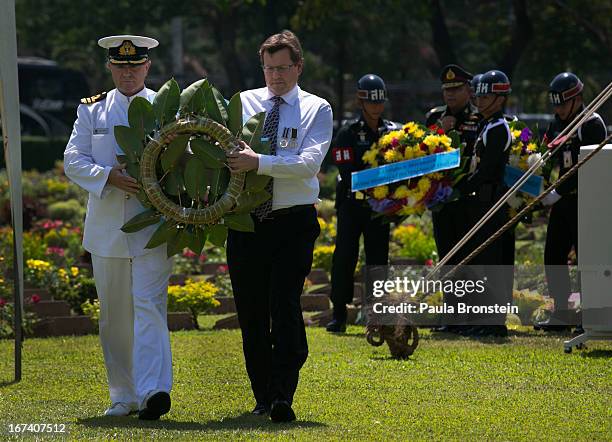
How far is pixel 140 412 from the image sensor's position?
7.50 metres

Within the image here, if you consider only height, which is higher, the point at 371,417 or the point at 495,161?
the point at 495,161

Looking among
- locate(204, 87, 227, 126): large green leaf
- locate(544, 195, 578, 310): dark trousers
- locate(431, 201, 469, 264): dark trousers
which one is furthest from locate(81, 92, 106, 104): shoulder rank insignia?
locate(544, 195, 578, 310): dark trousers

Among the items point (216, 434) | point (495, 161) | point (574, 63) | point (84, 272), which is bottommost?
point (216, 434)

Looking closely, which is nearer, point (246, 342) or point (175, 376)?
point (246, 342)

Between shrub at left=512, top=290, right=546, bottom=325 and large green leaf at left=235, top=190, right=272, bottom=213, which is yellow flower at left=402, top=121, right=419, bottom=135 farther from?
large green leaf at left=235, top=190, right=272, bottom=213

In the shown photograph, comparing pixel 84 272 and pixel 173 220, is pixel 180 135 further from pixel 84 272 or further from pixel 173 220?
pixel 84 272

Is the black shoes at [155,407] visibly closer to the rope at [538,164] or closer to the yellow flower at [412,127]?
the rope at [538,164]

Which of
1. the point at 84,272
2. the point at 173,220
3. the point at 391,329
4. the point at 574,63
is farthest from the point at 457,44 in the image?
the point at 173,220

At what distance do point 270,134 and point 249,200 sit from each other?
0.45m

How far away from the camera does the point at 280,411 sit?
734 cm

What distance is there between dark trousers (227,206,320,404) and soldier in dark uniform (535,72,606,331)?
4.31 meters

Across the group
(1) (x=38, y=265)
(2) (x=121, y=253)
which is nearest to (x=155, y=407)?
(2) (x=121, y=253)

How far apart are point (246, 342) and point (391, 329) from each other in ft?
8.16

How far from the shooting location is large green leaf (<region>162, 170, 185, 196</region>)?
7.43 meters
